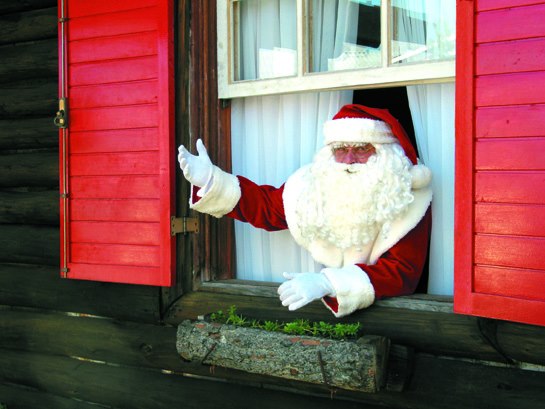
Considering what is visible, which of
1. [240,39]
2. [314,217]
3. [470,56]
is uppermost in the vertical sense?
[240,39]

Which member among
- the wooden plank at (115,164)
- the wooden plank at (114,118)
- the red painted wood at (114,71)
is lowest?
the wooden plank at (115,164)

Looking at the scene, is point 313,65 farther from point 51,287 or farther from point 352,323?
point 51,287

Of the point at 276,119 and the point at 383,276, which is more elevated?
the point at 276,119

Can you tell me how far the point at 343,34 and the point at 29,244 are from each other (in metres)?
2.00

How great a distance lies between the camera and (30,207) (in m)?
3.84

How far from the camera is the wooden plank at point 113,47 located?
10.6 feet

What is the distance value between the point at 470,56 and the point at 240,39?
129cm

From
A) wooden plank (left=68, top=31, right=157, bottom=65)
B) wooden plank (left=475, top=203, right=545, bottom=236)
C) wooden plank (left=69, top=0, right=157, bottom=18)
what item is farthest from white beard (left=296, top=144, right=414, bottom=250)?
wooden plank (left=69, top=0, right=157, bottom=18)

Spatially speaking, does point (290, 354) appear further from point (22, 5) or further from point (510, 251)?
point (22, 5)

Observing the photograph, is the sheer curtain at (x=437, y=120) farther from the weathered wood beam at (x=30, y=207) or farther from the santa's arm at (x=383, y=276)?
the weathered wood beam at (x=30, y=207)

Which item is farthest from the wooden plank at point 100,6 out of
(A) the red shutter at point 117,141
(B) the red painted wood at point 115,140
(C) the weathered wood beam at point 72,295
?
(C) the weathered wood beam at point 72,295

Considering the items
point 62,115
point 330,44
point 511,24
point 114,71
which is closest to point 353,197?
point 330,44

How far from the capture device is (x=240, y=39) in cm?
339

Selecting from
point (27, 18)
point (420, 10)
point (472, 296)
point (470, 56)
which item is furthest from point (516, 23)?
point (27, 18)
